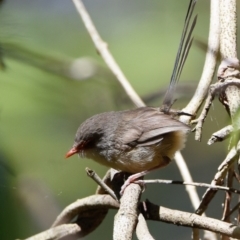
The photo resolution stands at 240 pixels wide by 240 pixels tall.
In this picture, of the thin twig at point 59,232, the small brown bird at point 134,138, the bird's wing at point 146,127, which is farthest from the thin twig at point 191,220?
the bird's wing at point 146,127

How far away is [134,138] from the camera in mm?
2514

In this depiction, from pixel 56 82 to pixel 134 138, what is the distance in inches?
44.5

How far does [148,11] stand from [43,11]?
2.74 ft

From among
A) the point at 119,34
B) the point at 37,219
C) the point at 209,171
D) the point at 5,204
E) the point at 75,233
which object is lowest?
the point at 209,171

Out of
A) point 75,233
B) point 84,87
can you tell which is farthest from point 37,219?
point 75,233

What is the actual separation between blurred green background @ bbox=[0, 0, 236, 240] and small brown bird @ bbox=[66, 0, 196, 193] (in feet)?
0.38

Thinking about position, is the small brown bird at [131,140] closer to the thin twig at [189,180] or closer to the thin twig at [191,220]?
the thin twig at [189,180]

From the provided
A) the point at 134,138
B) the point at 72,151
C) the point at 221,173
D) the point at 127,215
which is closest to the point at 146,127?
the point at 134,138

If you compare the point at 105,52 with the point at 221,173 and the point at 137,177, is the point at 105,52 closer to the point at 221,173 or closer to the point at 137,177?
the point at 137,177

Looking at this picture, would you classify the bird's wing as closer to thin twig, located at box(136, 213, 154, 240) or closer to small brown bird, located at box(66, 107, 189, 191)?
small brown bird, located at box(66, 107, 189, 191)

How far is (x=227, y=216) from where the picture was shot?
1665 millimetres

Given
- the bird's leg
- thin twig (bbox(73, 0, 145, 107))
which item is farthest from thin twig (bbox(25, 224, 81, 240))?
thin twig (bbox(73, 0, 145, 107))

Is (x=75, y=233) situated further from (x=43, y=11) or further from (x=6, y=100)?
(x=43, y=11)

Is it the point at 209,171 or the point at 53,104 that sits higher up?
the point at 53,104
